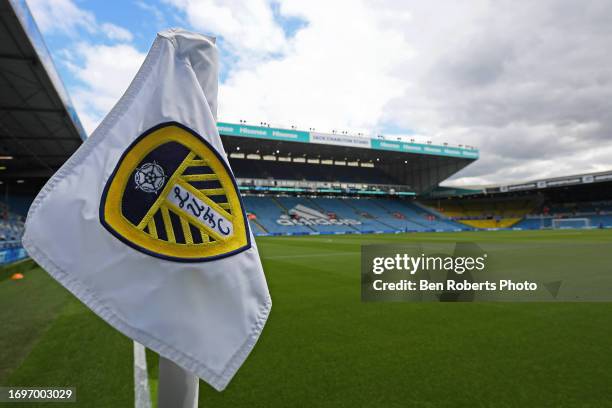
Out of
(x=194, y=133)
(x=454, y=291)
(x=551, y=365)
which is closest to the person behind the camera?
(x=194, y=133)

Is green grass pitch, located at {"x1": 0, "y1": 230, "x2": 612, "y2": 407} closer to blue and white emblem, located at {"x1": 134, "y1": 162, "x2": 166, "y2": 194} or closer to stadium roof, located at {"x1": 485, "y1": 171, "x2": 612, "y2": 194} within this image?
blue and white emblem, located at {"x1": 134, "y1": 162, "x2": 166, "y2": 194}

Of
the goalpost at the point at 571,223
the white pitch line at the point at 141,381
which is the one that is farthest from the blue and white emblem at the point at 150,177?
the goalpost at the point at 571,223

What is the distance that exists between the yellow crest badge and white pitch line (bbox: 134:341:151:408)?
2097 millimetres

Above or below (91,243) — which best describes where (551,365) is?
below

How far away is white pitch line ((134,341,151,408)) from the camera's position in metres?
2.48

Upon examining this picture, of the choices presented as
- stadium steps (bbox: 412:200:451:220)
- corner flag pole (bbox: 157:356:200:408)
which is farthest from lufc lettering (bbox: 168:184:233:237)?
stadium steps (bbox: 412:200:451:220)

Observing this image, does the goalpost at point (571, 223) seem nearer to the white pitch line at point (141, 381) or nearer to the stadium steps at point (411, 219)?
the stadium steps at point (411, 219)

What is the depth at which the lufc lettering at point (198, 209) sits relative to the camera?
100 centimetres

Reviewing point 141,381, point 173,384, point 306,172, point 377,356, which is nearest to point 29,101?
point 141,381

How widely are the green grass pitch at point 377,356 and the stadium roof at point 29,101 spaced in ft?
20.5

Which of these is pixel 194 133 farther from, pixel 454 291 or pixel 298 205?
pixel 298 205

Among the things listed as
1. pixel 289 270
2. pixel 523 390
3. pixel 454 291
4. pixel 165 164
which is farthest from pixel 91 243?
pixel 289 270

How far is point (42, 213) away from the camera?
915mm

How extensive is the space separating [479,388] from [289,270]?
23.1ft
